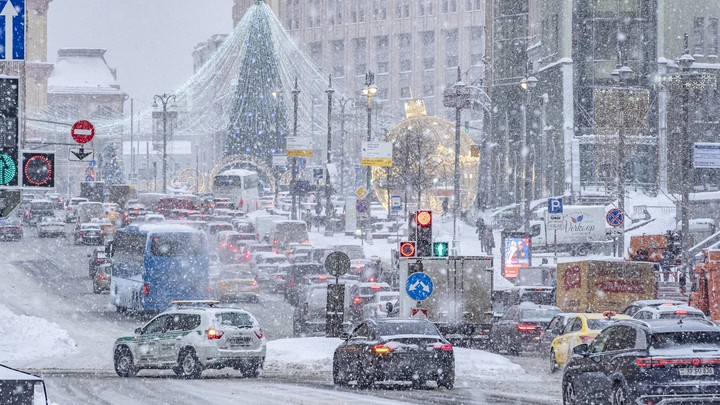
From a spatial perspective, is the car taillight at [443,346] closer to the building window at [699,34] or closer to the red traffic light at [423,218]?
the red traffic light at [423,218]

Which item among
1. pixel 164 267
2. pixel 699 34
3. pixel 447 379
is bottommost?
pixel 447 379

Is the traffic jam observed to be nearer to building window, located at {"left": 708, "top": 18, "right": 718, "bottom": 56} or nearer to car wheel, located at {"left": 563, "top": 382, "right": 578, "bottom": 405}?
car wheel, located at {"left": 563, "top": 382, "right": 578, "bottom": 405}

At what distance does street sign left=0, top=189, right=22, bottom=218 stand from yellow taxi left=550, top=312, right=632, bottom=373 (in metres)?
11.8

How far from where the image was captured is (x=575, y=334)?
26.1 metres

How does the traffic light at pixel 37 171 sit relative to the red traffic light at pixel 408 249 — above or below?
above

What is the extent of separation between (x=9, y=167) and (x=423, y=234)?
468 inches

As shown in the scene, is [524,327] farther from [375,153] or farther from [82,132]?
[375,153]

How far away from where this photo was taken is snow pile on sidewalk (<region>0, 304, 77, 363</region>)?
32.5m

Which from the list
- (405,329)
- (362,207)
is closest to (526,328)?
(405,329)

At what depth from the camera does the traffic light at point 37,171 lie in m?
20.8

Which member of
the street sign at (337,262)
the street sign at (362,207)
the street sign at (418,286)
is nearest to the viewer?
the street sign at (418,286)

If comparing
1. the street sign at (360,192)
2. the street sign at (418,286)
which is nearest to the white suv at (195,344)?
the street sign at (418,286)

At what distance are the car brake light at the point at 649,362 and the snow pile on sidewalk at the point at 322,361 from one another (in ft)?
34.2

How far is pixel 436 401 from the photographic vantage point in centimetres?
1962
